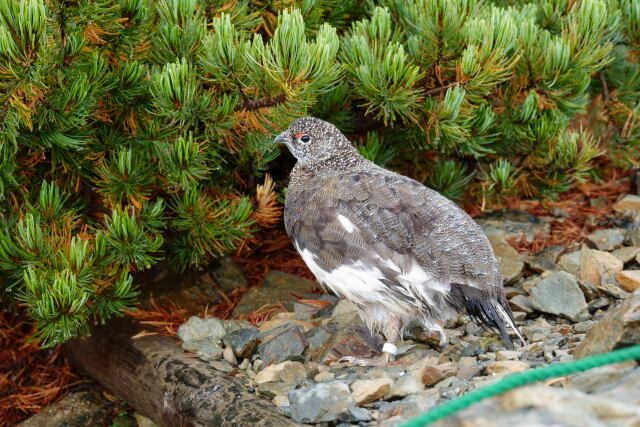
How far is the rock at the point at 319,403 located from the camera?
2.65 metres

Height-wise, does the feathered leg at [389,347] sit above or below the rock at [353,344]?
above

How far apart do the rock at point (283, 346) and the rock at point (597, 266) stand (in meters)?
1.53

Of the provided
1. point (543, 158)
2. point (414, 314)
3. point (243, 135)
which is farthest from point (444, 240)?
point (543, 158)

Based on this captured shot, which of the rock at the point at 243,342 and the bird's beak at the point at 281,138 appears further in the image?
the bird's beak at the point at 281,138

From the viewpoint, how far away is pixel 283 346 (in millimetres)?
3410

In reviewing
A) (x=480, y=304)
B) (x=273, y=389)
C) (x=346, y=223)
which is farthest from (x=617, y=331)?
(x=273, y=389)

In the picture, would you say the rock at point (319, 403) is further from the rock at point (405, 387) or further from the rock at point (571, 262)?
the rock at point (571, 262)

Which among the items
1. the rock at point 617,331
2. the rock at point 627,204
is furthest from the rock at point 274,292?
the rock at point 627,204

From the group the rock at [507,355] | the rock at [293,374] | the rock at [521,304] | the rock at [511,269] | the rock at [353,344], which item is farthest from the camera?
the rock at [511,269]

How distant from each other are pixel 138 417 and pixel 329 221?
1.72 meters

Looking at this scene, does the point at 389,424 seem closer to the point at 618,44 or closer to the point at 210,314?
the point at 210,314

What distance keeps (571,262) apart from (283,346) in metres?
1.75

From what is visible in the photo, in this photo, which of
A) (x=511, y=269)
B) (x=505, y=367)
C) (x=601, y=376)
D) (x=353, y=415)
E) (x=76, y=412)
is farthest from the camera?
(x=76, y=412)

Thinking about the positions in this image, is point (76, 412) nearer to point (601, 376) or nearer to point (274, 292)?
point (274, 292)
